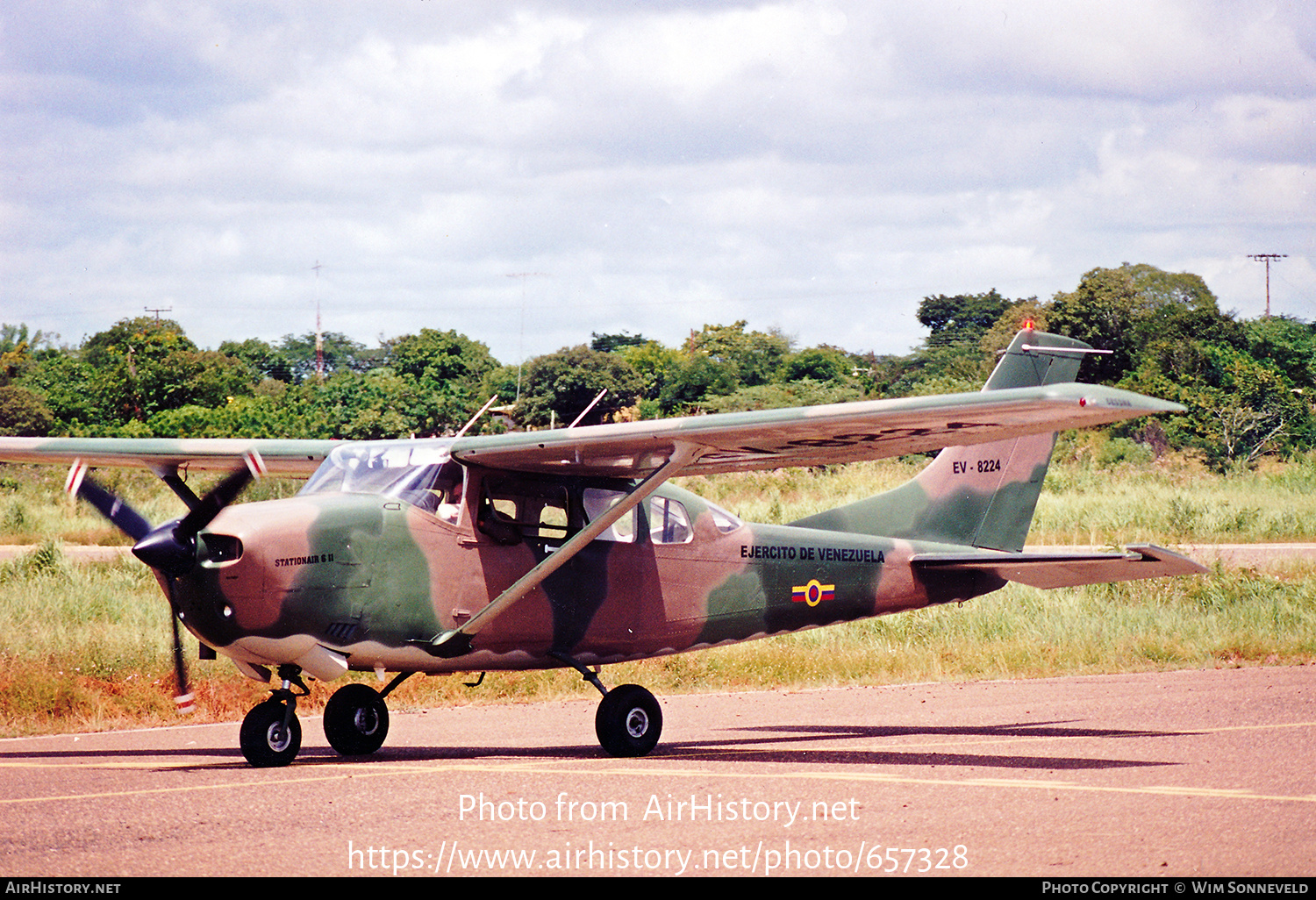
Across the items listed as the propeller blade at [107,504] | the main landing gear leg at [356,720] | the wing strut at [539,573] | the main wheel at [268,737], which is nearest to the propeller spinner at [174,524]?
the propeller blade at [107,504]

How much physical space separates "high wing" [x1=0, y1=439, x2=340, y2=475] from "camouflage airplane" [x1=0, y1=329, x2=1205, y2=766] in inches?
1.0

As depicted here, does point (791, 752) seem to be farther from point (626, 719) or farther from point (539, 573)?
point (539, 573)

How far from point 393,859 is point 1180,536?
27.6m

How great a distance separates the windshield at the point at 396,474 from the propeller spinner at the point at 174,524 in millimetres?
550

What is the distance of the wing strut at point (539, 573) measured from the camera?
10.0 metres

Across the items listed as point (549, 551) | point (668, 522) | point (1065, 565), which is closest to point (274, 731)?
point (549, 551)

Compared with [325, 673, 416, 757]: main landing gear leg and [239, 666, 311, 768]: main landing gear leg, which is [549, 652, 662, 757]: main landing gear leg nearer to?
[325, 673, 416, 757]: main landing gear leg

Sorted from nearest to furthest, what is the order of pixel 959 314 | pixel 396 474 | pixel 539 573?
1. pixel 539 573
2. pixel 396 474
3. pixel 959 314

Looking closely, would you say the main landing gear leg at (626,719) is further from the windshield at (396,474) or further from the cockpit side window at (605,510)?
the windshield at (396,474)

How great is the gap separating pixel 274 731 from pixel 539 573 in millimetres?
2198

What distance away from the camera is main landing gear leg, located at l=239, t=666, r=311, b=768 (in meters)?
9.89

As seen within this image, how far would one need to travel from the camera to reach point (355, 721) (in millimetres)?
11023

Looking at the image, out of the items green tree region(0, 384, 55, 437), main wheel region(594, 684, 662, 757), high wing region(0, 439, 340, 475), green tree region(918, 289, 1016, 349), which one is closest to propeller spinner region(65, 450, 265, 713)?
high wing region(0, 439, 340, 475)
